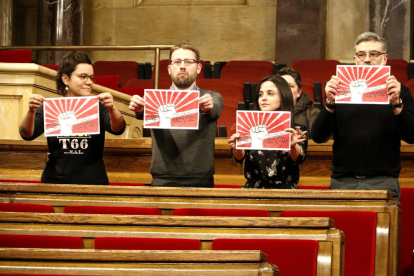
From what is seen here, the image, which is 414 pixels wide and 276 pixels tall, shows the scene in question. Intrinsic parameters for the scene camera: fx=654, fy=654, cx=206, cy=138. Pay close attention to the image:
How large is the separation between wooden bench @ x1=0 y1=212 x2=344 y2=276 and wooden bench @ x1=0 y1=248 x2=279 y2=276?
0.27m

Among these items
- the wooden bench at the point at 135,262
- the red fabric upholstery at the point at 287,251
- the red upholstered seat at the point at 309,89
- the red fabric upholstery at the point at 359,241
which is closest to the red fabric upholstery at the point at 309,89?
the red upholstered seat at the point at 309,89

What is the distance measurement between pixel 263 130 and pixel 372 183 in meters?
0.30

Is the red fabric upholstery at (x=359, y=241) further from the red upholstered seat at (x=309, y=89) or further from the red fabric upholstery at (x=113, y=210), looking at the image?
the red upholstered seat at (x=309, y=89)

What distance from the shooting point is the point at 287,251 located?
1.17m

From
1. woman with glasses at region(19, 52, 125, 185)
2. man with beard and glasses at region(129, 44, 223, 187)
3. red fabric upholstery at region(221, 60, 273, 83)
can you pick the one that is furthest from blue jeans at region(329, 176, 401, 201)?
red fabric upholstery at region(221, 60, 273, 83)

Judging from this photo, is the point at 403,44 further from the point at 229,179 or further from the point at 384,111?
the point at 384,111

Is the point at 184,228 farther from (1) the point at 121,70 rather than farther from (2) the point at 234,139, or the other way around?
(1) the point at 121,70

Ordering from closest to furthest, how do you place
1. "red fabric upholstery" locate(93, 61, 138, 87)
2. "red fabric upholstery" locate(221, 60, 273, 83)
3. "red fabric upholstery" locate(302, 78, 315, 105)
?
"red fabric upholstery" locate(302, 78, 315, 105) → "red fabric upholstery" locate(221, 60, 273, 83) → "red fabric upholstery" locate(93, 61, 138, 87)

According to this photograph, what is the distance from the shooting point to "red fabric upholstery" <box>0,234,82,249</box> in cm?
117

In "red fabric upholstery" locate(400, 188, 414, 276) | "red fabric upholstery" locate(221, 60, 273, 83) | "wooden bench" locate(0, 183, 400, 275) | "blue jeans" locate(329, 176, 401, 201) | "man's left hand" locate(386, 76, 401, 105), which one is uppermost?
"red fabric upholstery" locate(221, 60, 273, 83)

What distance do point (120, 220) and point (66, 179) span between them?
0.51 metres

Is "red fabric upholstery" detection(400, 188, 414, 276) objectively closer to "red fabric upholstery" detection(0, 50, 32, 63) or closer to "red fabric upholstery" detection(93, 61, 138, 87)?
"red fabric upholstery" detection(0, 50, 32, 63)

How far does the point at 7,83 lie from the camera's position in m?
2.47

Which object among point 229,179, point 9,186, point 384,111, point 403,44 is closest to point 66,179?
point 9,186
